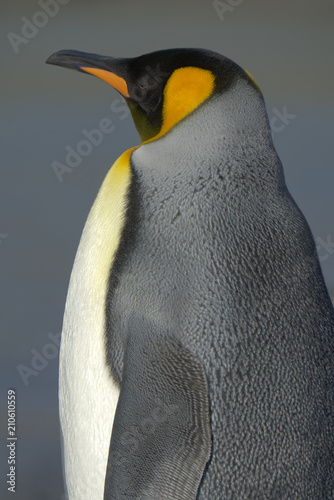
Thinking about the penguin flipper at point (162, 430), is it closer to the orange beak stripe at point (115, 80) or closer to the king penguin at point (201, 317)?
the king penguin at point (201, 317)

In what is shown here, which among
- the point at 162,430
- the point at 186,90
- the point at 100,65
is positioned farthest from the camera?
the point at 100,65

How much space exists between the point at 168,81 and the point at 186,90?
1.4 inches

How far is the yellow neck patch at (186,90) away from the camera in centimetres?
98

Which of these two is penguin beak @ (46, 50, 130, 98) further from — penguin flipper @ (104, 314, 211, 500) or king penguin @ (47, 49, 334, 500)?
penguin flipper @ (104, 314, 211, 500)

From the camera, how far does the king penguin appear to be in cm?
87

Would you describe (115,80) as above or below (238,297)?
above

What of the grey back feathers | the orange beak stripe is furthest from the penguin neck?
the orange beak stripe

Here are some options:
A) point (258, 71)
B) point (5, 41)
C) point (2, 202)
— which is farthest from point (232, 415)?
point (5, 41)

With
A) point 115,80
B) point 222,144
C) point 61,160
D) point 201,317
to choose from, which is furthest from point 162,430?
point 61,160

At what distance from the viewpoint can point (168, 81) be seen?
100 centimetres

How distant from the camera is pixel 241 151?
96cm

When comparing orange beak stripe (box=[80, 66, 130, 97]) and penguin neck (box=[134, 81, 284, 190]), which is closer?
penguin neck (box=[134, 81, 284, 190])

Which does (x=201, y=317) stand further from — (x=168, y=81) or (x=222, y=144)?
(x=168, y=81)

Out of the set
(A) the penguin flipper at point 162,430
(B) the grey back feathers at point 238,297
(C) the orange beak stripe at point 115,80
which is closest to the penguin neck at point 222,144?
(B) the grey back feathers at point 238,297
